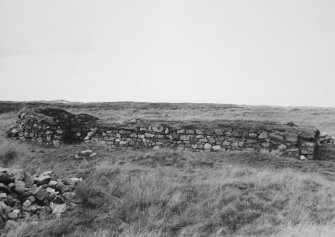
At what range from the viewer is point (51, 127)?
11641mm

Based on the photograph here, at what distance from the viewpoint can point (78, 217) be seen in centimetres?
516

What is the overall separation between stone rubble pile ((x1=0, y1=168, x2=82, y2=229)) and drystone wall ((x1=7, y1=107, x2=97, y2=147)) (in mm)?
5815

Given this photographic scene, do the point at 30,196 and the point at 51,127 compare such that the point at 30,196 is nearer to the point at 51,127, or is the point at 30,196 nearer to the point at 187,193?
the point at 187,193

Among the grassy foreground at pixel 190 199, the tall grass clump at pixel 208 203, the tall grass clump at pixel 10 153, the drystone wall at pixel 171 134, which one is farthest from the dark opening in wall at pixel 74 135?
the tall grass clump at pixel 208 203

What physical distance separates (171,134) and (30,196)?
6369 mm

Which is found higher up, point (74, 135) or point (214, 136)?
point (214, 136)

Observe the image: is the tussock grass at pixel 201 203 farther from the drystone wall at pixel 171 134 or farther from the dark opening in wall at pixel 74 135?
the dark opening in wall at pixel 74 135

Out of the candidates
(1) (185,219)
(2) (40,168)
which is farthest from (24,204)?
(2) (40,168)

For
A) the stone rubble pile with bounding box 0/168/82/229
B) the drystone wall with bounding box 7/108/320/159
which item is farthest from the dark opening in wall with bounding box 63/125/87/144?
the stone rubble pile with bounding box 0/168/82/229

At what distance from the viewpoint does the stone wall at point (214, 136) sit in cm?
1004

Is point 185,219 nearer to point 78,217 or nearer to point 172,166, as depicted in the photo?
point 78,217

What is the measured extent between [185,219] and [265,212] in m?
1.67

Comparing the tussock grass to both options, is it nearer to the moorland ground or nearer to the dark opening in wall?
the moorland ground

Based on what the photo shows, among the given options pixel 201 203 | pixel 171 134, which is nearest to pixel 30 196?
pixel 201 203
